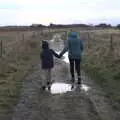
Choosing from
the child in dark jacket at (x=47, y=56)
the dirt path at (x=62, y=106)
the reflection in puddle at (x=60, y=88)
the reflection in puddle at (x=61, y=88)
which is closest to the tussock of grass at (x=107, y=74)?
the dirt path at (x=62, y=106)

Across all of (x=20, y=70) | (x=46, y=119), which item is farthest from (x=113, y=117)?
(x=20, y=70)

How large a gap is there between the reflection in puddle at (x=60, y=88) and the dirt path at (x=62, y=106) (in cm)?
34

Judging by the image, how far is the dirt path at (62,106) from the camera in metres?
8.75

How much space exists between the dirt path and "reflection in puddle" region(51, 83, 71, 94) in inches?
13.3

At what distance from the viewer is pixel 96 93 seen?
12008 millimetres

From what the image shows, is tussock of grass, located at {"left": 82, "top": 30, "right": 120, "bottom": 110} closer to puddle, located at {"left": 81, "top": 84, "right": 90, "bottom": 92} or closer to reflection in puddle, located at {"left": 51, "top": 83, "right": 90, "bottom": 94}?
puddle, located at {"left": 81, "top": 84, "right": 90, "bottom": 92}

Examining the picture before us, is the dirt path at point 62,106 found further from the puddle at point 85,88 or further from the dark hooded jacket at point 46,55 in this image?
the dark hooded jacket at point 46,55

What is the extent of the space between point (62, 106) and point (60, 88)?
316 centimetres

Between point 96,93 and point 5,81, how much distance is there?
3.77 metres

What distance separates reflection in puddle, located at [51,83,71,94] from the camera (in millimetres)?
12356

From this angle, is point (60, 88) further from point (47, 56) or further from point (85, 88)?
point (47, 56)

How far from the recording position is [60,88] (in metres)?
13.0

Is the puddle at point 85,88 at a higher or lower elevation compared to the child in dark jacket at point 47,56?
lower

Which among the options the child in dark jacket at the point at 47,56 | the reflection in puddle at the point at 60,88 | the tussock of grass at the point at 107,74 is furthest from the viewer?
the child in dark jacket at the point at 47,56
